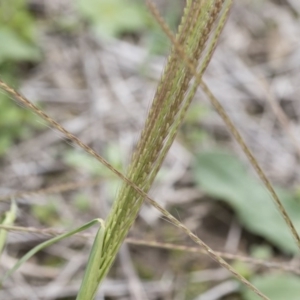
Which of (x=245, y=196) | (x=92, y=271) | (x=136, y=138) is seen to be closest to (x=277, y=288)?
(x=245, y=196)

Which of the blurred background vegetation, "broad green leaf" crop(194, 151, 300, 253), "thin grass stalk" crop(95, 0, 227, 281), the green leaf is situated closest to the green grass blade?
"thin grass stalk" crop(95, 0, 227, 281)

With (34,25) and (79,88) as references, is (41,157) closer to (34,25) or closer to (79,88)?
(79,88)

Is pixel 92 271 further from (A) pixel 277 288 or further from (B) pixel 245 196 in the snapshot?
(B) pixel 245 196

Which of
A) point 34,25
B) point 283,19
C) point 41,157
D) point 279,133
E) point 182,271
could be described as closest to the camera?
point 182,271

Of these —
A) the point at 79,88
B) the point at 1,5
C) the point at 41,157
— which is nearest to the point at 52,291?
the point at 41,157

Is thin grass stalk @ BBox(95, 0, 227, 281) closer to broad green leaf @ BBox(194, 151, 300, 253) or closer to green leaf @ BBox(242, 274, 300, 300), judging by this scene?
green leaf @ BBox(242, 274, 300, 300)

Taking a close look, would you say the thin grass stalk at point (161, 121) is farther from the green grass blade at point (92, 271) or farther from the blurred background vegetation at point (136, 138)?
the blurred background vegetation at point (136, 138)
